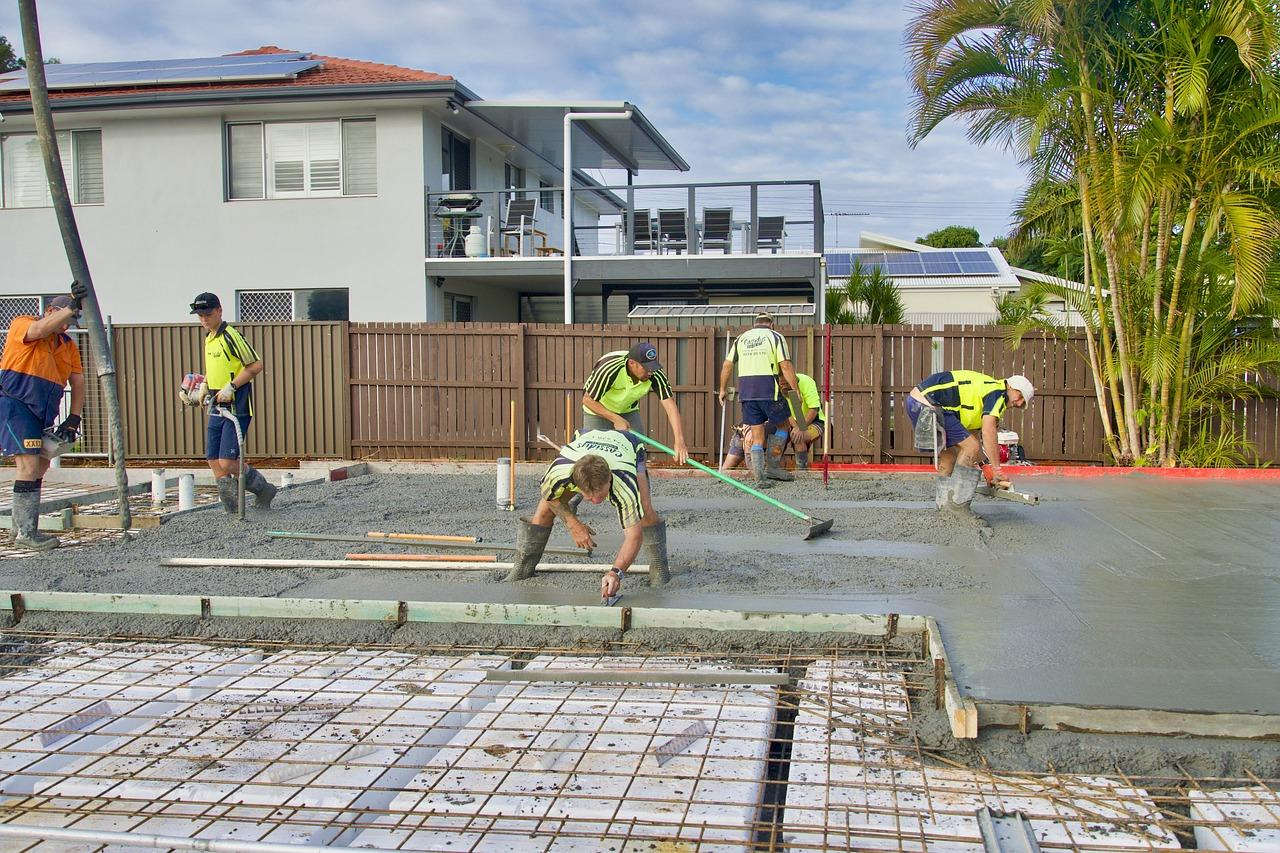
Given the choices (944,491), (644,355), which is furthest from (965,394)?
(644,355)

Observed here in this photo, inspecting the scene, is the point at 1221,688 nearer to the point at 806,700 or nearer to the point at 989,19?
the point at 806,700

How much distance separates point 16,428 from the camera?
766 cm

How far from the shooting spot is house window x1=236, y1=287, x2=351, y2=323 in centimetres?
1745

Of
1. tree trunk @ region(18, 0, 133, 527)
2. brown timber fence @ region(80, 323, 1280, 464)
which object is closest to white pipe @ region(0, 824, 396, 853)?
tree trunk @ region(18, 0, 133, 527)

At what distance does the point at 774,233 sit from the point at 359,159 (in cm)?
700

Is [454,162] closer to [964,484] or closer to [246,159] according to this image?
[246,159]

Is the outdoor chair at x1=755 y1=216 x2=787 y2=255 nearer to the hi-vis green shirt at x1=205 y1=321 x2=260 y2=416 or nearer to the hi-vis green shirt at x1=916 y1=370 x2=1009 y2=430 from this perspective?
the hi-vis green shirt at x1=916 y1=370 x2=1009 y2=430

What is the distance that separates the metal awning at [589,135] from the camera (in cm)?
1683

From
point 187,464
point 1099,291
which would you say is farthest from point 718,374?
point 187,464

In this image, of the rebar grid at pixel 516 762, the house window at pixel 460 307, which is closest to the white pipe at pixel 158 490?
the rebar grid at pixel 516 762

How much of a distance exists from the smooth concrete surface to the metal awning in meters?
10.5

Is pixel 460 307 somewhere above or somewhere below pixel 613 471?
above

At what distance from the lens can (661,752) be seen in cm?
394

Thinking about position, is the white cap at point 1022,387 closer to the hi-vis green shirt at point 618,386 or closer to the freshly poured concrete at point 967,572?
the freshly poured concrete at point 967,572
